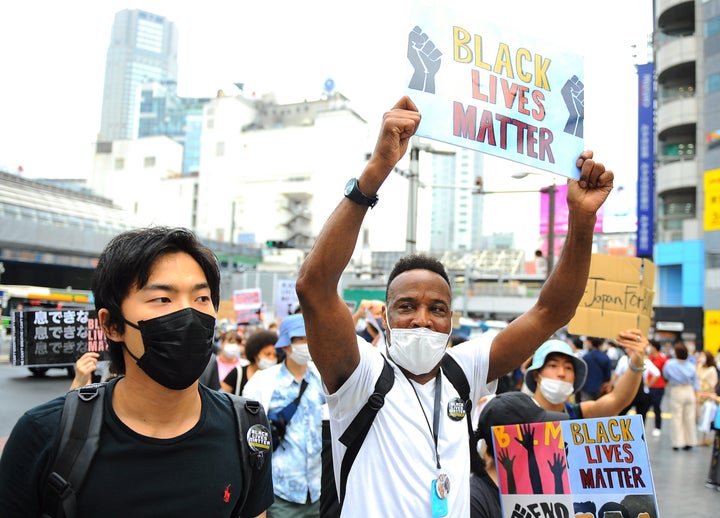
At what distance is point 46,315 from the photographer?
5.34 metres

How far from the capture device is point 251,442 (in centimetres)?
209

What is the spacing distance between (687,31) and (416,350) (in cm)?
4231

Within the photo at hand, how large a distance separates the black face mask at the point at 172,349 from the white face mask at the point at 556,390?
261 centimetres

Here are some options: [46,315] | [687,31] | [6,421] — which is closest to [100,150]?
[687,31]

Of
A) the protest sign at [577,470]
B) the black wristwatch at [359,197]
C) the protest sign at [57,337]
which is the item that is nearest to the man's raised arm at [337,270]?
the black wristwatch at [359,197]

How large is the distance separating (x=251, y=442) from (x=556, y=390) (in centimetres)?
243

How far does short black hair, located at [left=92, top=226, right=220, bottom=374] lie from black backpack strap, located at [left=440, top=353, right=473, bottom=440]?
1.09 m

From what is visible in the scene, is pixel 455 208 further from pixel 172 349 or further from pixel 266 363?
pixel 172 349

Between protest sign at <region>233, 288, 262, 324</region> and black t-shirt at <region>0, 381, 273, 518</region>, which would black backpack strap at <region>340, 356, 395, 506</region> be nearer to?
black t-shirt at <region>0, 381, 273, 518</region>

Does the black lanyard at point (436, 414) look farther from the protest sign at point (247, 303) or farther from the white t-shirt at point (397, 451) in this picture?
the protest sign at point (247, 303)

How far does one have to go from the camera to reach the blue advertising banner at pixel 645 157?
84.4 feet

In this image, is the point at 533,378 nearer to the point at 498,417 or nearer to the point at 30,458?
the point at 498,417

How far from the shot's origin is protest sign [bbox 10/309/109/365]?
532 cm

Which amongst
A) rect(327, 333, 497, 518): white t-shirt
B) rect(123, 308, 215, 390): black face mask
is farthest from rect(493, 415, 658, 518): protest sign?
rect(123, 308, 215, 390): black face mask
